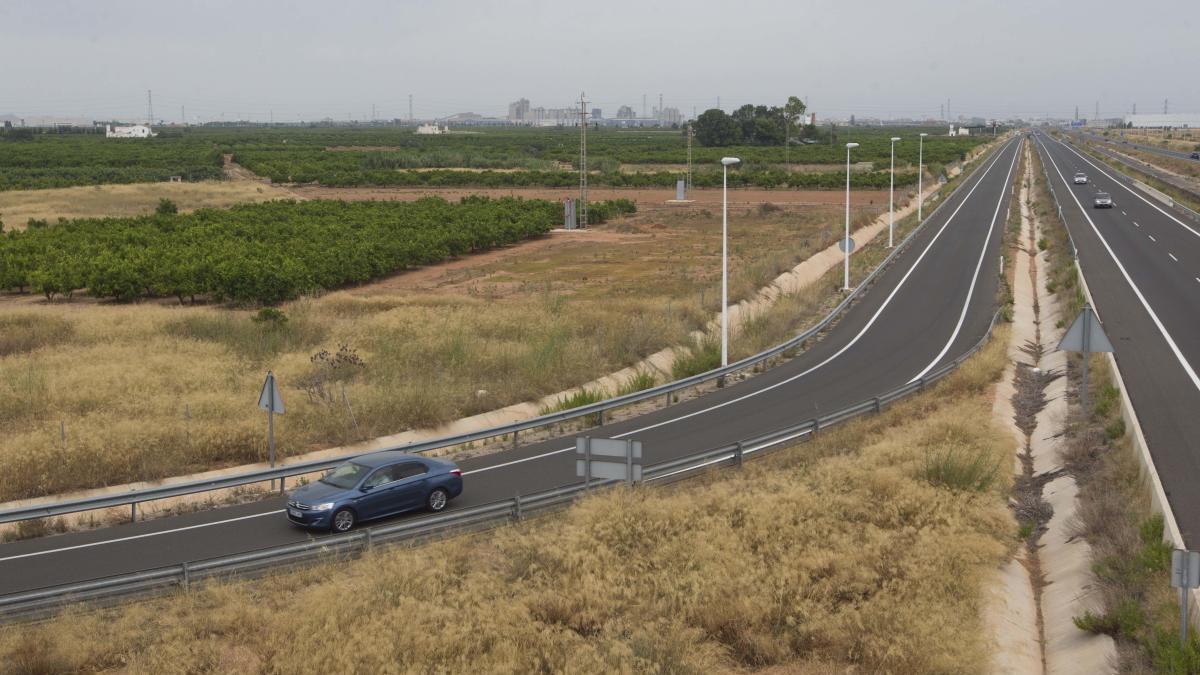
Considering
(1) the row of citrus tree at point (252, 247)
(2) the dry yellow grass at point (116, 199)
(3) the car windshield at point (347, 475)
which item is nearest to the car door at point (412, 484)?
(3) the car windshield at point (347, 475)

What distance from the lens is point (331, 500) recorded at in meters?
18.5

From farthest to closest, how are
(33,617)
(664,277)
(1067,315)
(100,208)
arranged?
(100,208) < (664,277) < (1067,315) < (33,617)

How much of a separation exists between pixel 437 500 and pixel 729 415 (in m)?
9.58

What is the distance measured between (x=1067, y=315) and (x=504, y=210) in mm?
50071

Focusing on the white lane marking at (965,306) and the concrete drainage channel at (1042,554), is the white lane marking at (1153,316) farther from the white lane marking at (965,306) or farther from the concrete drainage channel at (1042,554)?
the white lane marking at (965,306)

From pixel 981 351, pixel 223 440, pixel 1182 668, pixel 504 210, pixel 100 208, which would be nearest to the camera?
pixel 1182 668

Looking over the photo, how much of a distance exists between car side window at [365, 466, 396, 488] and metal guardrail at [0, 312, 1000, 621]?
862mm

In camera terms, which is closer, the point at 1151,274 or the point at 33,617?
the point at 33,617

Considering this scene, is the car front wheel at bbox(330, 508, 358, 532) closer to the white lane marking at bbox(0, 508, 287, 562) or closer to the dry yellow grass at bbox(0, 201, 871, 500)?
the white lane marking at bbox(0, 508, 287, 562)

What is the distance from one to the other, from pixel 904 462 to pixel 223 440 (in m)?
14.6

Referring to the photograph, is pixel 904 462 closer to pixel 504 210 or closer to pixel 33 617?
pixel 33 617

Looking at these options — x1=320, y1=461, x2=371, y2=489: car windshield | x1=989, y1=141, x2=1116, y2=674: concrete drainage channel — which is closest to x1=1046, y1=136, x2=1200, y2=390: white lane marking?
x1=989, y1=141, x2=1116, y2=674: concrete drainage channel

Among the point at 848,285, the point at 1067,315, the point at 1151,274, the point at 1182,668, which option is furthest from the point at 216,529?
the point at 1151,274

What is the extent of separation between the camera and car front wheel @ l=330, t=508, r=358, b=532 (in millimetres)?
18469
